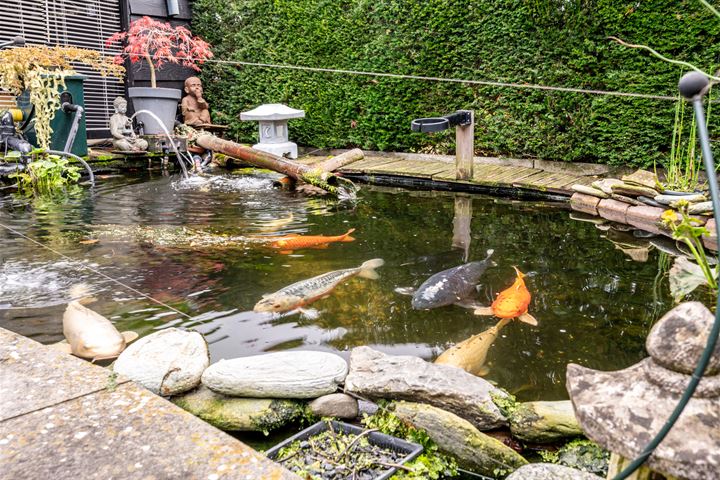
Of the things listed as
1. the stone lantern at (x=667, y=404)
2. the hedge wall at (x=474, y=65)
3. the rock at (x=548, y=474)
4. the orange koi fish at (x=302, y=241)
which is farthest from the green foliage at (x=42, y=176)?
the stone lantern at (x=667, y=404)

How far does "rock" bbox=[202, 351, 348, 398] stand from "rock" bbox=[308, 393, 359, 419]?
0.04 meters

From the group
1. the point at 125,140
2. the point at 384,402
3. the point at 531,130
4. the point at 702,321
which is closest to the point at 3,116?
the point at 125,140

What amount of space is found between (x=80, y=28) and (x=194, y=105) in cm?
259

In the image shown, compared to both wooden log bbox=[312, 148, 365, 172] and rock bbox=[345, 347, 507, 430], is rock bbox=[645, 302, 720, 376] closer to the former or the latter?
rock bbox=[345, 347, 507, 430]

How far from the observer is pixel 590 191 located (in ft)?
21.1

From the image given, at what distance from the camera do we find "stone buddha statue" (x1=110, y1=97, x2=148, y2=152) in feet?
34.2

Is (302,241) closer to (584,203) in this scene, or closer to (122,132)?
(584,203)

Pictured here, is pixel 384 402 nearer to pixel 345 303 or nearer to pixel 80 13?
pixel 345 303

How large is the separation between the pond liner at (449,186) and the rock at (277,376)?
5333 millimetres

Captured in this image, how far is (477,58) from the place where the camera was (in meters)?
8.76

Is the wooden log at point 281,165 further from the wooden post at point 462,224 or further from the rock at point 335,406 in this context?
the rock at point 335,406

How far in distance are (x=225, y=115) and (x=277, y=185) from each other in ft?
16.1

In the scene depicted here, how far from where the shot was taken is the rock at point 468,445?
2023 millimetres

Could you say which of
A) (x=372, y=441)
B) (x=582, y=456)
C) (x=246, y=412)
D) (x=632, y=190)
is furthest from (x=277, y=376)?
(x=632, y=190)
